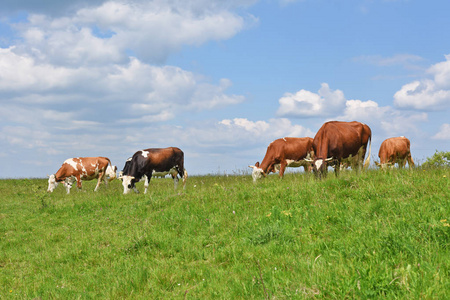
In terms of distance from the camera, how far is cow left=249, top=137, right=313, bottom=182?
2023cm

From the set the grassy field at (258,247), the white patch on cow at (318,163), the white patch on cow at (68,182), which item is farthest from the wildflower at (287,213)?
the white patch on cow at (68,182)

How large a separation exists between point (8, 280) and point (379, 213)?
7.10 meters

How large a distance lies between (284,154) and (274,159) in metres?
0.62

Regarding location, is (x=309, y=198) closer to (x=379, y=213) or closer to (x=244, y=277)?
(x=379, y=213)

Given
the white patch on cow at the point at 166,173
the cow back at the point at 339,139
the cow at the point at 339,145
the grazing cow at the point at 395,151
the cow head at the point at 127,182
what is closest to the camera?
the cow at the point at 339,145

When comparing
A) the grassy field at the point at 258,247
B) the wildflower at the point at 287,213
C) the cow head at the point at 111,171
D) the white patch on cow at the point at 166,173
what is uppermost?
the cow head at the point at 111,171

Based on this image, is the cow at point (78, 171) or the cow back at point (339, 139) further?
the cow at point (78, 171)

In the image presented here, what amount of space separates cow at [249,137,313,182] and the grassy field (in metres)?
9.53

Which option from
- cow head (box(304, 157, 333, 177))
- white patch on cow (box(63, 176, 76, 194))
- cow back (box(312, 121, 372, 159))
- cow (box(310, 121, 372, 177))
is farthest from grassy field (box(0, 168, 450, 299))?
white patch on cow (box(63, 176, 76, 194))

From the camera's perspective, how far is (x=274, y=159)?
20.3 m

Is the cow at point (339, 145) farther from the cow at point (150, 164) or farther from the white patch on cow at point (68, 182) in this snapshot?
the white patch on cow at point (68, 182)

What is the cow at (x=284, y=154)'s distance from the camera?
20234mm

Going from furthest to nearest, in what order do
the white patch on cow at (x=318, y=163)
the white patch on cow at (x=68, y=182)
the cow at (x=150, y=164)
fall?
the white patch on cow at (x=68, y=182) < the cow at (x=150, y=164) < the white patch on cow at (x=318, y=163)

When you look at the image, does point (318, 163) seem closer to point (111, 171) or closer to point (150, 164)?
point (150, 164)
